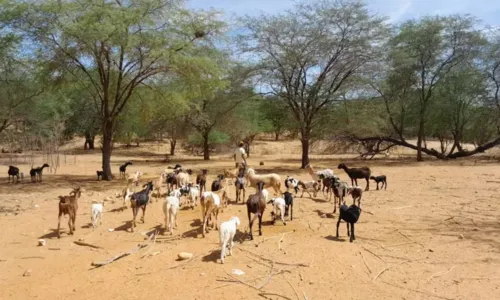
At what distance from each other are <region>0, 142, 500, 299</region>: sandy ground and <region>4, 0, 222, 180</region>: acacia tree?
710 cm

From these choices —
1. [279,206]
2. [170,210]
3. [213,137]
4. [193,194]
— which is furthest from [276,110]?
[170,210]

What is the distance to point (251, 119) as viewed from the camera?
111ft

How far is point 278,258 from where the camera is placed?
6.77m

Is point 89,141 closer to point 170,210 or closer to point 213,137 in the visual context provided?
point 213,137

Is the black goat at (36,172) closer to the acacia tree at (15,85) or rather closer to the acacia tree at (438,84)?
the acacia tree at (15,85)

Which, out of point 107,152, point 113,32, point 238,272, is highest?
point 113,32

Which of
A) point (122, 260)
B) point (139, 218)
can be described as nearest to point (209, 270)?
point (122, 260)

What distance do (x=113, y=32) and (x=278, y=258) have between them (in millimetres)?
11411

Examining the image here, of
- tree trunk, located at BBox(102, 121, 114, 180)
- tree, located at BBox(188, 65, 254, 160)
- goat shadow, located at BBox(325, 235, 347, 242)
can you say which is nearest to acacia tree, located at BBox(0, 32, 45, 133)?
tree trunk, located at BBox(102, 121, 114, 180)

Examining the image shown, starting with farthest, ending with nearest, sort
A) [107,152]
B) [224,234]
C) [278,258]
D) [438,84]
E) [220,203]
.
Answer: [438,84], [107,152], [220,203], [278,258], [224,234]

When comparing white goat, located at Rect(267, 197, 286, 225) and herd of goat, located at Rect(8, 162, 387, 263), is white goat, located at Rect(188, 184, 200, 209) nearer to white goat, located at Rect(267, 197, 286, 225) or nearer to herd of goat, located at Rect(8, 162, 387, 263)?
→ herd of goat, located at Rect(8, 162, 387, 263)

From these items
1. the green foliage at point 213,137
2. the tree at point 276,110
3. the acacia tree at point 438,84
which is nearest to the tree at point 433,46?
the acacia tree at point 438,84

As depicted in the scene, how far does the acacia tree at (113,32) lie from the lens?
1506cm

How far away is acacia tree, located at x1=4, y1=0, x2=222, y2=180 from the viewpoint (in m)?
15.1
